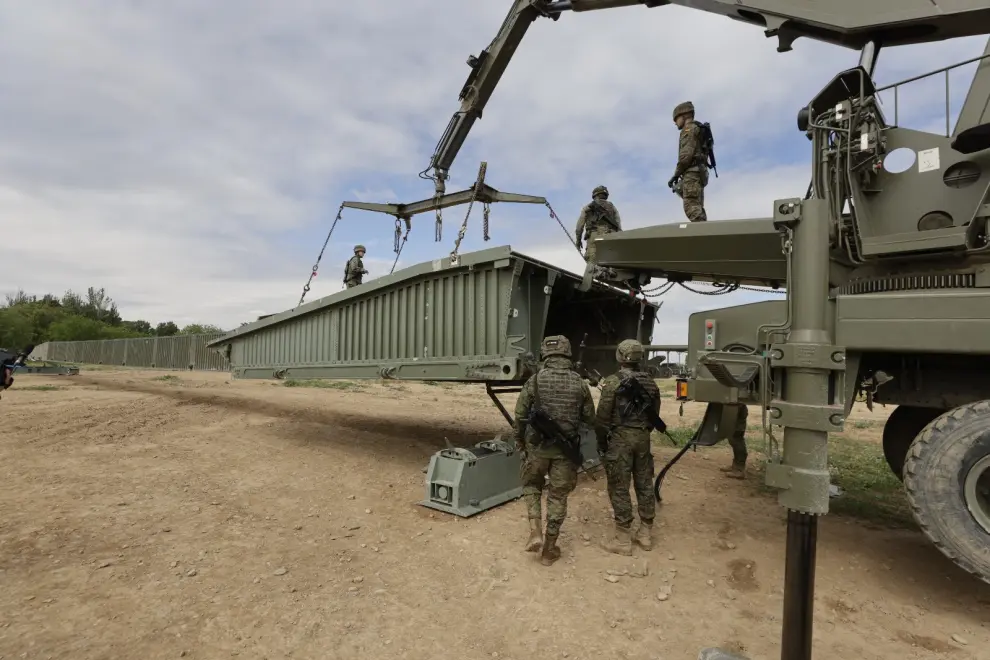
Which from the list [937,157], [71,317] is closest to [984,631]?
[937,157]

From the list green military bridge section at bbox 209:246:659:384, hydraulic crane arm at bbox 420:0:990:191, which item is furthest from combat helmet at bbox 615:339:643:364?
hydraulic crane arm at bbox 420:0:990:191

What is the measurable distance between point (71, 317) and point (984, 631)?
6416cm

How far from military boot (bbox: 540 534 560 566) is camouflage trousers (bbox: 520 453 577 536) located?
1.7 inches

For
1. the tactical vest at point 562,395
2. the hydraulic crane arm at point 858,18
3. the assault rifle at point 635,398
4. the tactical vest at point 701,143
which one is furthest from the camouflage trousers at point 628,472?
the hydraulic crane arm at point 858,18

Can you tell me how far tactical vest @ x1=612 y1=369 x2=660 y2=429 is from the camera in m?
4.40

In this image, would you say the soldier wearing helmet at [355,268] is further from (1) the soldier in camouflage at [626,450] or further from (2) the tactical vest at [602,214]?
(1) the soldier in camouflage at [626,450]

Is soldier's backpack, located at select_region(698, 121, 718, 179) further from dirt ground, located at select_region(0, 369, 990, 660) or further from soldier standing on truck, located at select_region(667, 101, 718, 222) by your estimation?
dirt ground, located at select_region(0, 369, 990, 660)

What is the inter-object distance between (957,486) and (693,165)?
11.1ft

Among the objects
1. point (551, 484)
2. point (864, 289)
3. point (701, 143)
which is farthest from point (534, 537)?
point (701, 143)

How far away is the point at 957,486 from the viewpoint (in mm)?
3111

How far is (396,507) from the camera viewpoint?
5.13 m

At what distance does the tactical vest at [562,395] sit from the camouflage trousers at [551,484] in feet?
0.97

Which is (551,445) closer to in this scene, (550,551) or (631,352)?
(550,551)

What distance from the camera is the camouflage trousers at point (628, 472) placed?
4336 mm
